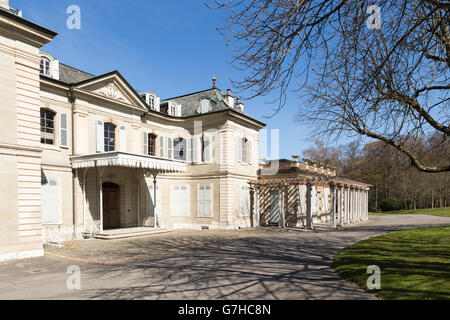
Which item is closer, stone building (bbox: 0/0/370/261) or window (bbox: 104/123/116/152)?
stone building (bbox: 0/0/370/261)

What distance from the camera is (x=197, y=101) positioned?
71.9 ft

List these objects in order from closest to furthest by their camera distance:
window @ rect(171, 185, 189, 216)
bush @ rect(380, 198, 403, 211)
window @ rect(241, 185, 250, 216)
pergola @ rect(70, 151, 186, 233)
A: pergola @ rect(70, 151, 186, 233)
window @ rect(171, 185, 189, 216)
window @ rect(241, 185, 250, 216)
bush @ rect(380, 198, 403, 211)

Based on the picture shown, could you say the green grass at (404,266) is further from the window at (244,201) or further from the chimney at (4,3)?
the chimney at (4,3)

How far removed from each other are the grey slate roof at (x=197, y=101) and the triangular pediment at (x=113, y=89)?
13.6 ft

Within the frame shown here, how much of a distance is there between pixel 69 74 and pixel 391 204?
41.2 meters

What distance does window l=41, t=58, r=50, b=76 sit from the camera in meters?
13.9

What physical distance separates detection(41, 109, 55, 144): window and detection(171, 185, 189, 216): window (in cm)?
858

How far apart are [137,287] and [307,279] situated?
4.03 metres

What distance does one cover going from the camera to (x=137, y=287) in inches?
259

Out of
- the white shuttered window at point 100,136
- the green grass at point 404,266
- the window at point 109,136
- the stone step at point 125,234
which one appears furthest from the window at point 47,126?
the green grass at point 404,266

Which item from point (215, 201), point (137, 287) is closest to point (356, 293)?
point (137, 287)

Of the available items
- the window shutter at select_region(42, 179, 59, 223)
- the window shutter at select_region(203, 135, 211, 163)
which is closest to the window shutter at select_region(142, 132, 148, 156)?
the window shutter at select_region(203, 135, 211, 163)

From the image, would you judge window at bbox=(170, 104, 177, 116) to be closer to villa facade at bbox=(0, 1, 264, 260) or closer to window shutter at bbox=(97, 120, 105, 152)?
villa facade at bbox=(0, 1, 264, 260)

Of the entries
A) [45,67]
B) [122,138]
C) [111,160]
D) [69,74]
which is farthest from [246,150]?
[45,67]
